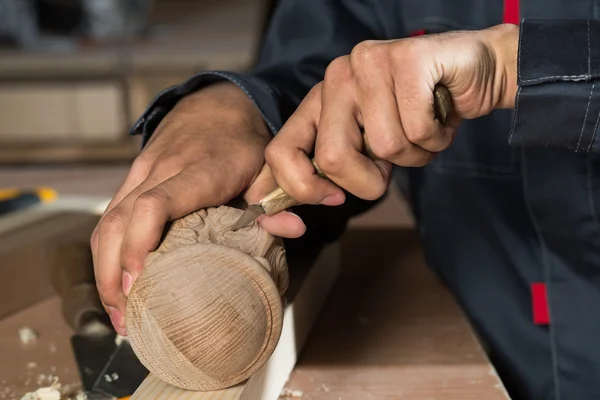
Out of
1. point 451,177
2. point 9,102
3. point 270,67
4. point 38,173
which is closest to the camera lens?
point 270,67

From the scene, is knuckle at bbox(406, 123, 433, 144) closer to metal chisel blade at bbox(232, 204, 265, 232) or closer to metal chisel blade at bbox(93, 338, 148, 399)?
metal chisel blade at bbox(232, 204, 265, 232)

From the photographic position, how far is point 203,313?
58cm

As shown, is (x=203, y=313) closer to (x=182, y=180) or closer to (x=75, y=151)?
(x=182, y=180)

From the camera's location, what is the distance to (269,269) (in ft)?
2.07

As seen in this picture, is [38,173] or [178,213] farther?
[38,173]

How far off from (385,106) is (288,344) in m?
0.31

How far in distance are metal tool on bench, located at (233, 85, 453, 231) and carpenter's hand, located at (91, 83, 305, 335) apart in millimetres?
11

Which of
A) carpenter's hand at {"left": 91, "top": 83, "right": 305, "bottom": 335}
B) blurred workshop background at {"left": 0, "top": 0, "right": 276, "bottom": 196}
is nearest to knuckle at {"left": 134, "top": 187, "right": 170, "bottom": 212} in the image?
carpenter's hand at {"left": 91, "top": 83, "right": 305, "bottom": 335}

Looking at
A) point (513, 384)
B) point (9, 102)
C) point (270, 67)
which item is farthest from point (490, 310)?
point (9, 102)

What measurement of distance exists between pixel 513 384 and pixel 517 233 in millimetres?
226

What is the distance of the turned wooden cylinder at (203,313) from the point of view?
0.58m

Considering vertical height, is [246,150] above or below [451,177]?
above

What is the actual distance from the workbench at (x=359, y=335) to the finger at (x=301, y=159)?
8.9 inches

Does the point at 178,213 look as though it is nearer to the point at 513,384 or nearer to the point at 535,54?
the point at 535,54
